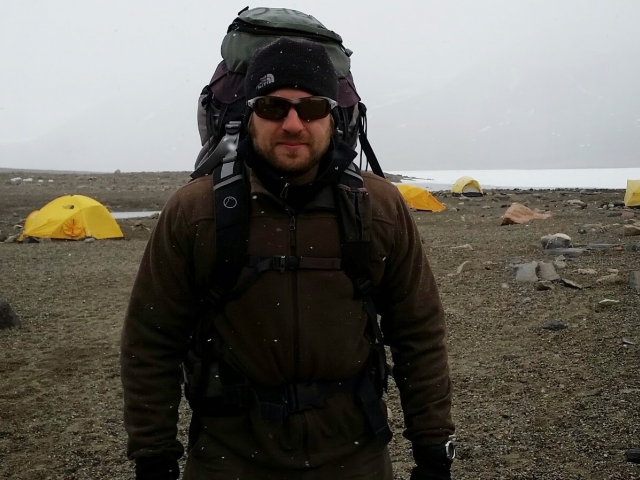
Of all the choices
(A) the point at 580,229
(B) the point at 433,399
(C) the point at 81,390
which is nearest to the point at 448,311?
(C) the point at 81,390

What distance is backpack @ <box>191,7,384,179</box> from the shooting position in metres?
2.37

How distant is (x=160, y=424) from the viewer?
83.7 inches

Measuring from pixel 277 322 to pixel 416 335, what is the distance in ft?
1.73

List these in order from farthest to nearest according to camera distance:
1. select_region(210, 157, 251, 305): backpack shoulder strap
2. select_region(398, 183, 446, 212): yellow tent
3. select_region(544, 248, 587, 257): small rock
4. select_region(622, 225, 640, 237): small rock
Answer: select_region(398, 183, 446, 212): yellow tent → select_region(622, 225, 640, 237): small rock → select_region(544, 248, 587, 257): small rock → select_region(210, 157, 251, 305): backpack shoulder strap

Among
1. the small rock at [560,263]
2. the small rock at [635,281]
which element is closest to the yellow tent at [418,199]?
the small rock at [560,263]

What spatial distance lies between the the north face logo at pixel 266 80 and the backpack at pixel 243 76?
22 centimetres

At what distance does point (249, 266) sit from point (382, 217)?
0.47 metres

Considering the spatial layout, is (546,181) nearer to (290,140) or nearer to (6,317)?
(6,317)

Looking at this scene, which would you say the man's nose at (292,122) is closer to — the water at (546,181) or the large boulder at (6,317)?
the large boulder at (6,317)

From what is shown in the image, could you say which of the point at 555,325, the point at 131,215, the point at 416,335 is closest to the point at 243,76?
the point at 416,335

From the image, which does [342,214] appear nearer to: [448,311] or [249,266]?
[249,266]

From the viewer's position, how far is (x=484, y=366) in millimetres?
5625

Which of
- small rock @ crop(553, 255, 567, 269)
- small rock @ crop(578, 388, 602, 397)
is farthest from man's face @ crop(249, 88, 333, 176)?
small rock @ crop(553, 255, 567, 269)

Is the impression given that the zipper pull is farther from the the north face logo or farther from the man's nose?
the the north face logo
